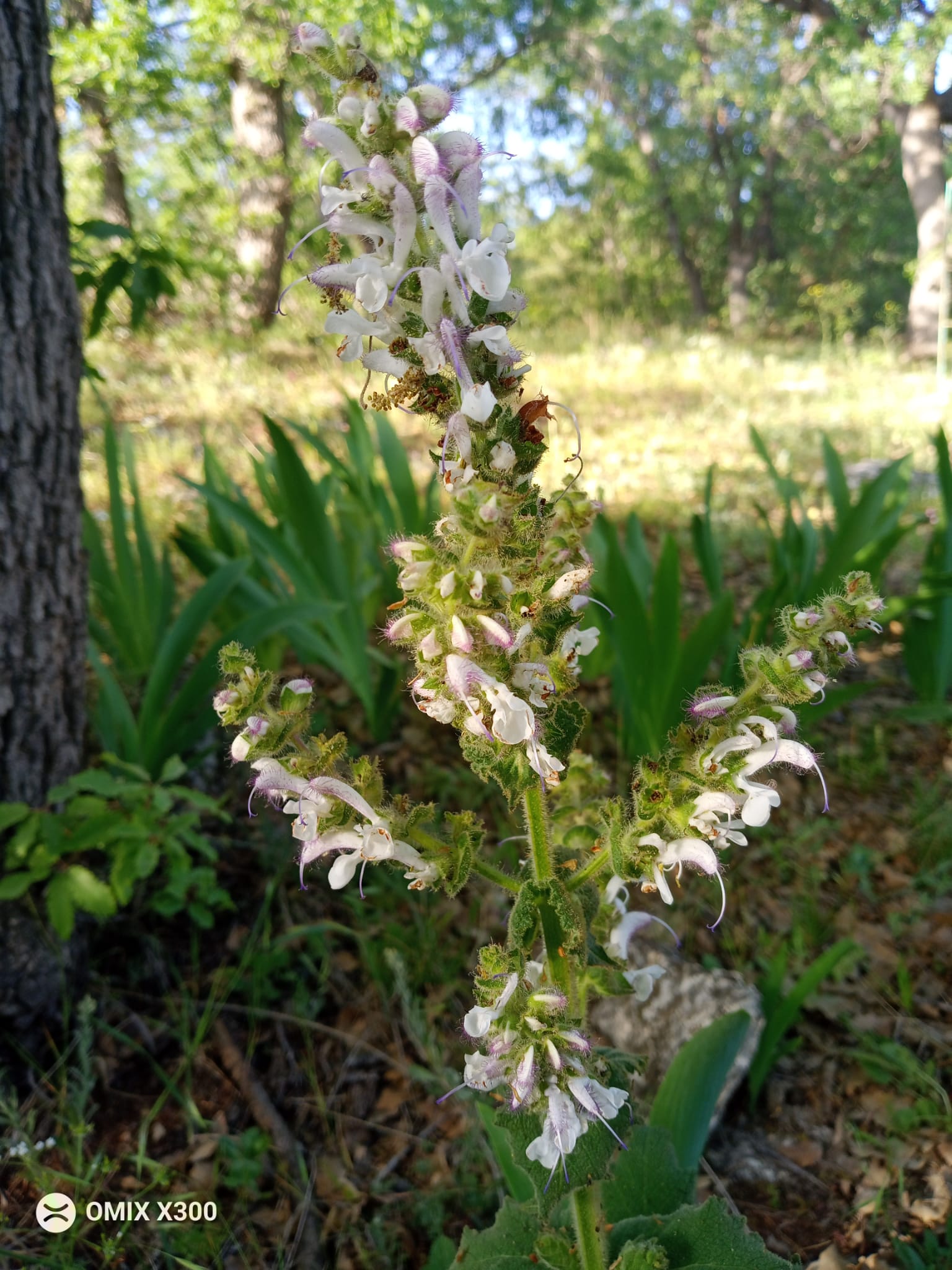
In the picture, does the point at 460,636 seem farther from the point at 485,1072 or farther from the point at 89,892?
the point at 89,892

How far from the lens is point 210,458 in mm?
2648

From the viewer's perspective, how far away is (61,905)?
59.7 inches

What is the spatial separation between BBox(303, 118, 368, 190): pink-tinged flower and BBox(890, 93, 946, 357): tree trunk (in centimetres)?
1376

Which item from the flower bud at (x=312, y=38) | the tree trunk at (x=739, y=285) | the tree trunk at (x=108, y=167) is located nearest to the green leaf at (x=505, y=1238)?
the flower bud at (x=312, y=38)

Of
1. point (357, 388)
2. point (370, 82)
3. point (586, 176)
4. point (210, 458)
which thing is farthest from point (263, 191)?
point (586, 176)

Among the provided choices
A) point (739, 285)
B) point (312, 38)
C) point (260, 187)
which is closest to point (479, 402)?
point (312, 38)

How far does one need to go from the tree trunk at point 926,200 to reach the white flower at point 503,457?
13.8 m

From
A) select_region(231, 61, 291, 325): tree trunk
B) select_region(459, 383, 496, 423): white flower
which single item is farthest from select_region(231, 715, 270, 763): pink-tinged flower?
select_region(231, 61, 291, 325): tree trunk

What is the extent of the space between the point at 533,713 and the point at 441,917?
130 centimetres

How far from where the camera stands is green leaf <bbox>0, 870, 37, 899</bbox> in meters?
1.50

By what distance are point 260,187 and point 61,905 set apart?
864 centimetres

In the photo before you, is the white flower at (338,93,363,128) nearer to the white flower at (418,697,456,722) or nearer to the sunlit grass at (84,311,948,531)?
the white flower at (418,697,456,722)

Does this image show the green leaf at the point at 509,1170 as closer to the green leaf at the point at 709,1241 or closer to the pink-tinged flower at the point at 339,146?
the green leaf at the point at 709,1241

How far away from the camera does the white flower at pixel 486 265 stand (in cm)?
77
